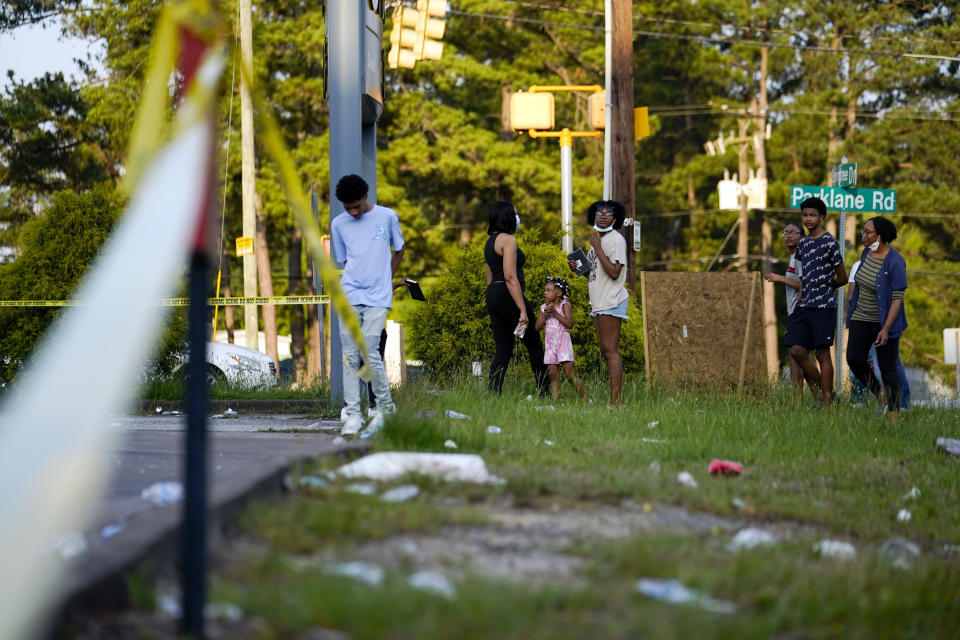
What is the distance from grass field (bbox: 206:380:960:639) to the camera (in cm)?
299

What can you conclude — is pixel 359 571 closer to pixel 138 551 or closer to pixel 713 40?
pixel 138 551

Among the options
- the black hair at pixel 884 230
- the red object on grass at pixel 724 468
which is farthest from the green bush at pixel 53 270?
the red object on grass at pixel 724 468

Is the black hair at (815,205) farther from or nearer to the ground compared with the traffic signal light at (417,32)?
nearer to the ground

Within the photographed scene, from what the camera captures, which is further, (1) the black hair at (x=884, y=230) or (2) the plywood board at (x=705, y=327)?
(2) the plywood board at (x=705, y=327)

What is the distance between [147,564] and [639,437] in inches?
186

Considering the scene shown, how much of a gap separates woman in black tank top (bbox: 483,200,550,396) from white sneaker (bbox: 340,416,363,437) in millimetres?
2591

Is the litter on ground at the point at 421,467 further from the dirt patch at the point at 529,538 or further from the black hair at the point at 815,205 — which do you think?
the black hair at the point at 815,205

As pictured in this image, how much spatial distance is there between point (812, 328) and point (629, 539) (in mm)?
6615

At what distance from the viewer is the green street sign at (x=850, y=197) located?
13.4m

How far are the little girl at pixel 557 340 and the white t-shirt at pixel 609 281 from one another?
60 cm

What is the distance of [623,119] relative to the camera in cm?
1518

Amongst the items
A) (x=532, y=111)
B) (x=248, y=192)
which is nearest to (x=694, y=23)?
(x=248, y=192)

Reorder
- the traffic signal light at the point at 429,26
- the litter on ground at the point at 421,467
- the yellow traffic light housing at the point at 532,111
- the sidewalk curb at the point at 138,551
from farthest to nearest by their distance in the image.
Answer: the yellow traffic light housing at the point at 532,111
the traffic signal light at the point at 429,26
the litter on ground at the point at 421,467
the sidewalk curb at the point at 138,551

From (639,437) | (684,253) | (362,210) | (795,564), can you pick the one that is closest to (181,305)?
(362,210)
